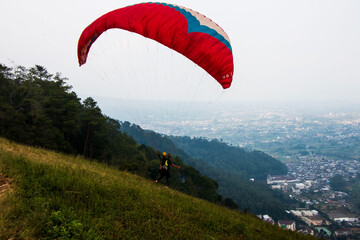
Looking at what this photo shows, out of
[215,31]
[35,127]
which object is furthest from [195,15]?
[35,127]

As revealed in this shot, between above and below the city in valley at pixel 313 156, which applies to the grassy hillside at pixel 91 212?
above

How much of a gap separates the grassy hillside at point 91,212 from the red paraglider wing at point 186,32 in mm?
4537

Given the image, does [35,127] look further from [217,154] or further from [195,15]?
[217,154]

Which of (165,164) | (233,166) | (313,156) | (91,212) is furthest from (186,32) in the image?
(313,156)

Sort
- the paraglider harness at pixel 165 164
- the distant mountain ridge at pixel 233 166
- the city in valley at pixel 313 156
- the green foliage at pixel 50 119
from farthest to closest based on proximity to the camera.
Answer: the distant mountain ridge at pixel 233 166 < the city in valley at pixel 313 156 < the green foliage at pixel 50 119 < the paraglider harness at pixel 165 164

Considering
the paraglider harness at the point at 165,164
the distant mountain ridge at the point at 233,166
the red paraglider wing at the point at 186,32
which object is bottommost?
the distant mountain ridge at the point at 233,166

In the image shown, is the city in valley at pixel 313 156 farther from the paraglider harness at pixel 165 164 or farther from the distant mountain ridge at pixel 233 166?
the distant mountain ridge at pixel 233 166

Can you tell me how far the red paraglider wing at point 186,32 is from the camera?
6.92m

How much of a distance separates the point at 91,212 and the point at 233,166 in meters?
132

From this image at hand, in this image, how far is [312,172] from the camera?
95.5 meters

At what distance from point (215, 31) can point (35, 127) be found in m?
19.7

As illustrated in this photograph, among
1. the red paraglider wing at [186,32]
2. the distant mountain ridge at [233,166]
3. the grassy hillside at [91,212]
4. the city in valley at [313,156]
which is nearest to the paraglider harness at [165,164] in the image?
the grassy hillside at [91,212]

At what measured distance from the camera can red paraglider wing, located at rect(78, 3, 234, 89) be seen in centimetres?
692

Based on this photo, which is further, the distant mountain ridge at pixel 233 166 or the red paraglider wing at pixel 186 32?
the distant mountain ridge at pixel 233 166
